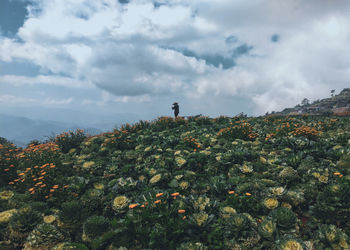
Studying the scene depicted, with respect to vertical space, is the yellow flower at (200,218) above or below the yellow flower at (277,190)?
below

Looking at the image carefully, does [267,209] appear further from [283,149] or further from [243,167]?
[283,149]

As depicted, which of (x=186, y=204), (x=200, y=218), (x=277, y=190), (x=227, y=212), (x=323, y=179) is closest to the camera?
(x=200, y=218)

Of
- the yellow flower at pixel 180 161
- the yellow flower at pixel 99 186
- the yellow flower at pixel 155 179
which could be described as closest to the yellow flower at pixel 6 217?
the yellow flower at pixel 99 186

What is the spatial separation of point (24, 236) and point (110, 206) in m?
1.64

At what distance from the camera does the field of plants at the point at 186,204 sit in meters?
3.25

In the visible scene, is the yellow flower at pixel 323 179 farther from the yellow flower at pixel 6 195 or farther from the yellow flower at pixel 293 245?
the yellow flower at pixel 6 195

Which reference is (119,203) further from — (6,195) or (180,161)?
(6,195)

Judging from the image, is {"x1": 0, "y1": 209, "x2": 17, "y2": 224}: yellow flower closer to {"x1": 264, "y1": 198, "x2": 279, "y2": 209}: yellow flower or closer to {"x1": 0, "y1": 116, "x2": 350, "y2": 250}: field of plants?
{"x1": 0, "y1": 116, "x2": 350, "y2": 250}: field of plants

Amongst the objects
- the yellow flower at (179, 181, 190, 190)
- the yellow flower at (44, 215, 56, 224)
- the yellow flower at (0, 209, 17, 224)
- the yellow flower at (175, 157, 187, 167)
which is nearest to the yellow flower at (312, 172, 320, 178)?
the yellow flower at (179, 181, 190, 190)

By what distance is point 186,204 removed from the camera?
3.83 meters

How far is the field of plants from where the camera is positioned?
10.7ft

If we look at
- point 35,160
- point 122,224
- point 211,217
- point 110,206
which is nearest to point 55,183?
point 110,206

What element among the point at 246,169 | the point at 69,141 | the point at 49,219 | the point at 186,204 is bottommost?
the point at 49,219

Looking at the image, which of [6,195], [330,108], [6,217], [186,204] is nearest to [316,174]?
A: [186,204]
